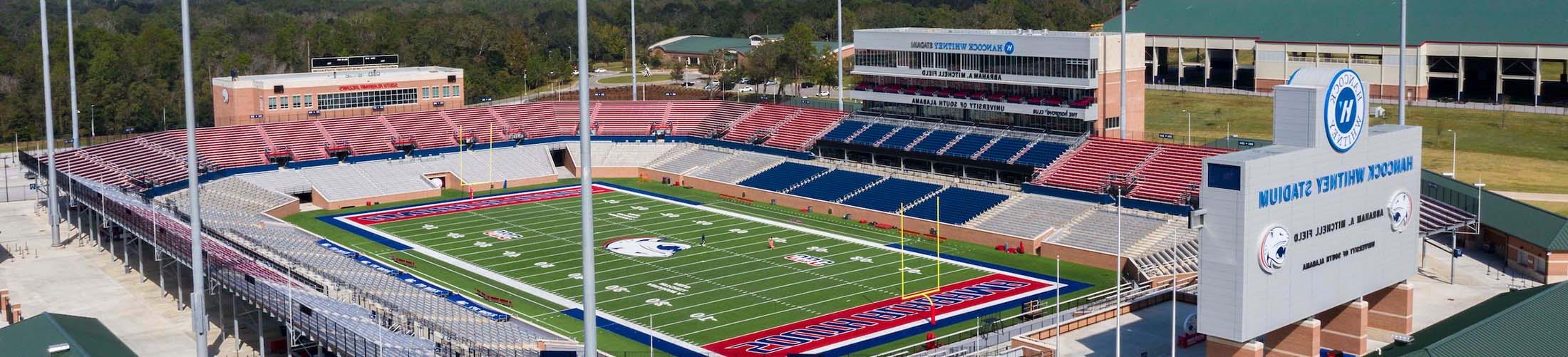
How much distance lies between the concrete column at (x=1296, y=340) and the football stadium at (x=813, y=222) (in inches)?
2.9

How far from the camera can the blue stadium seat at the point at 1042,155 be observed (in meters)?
64.8

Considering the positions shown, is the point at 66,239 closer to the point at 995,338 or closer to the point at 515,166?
the point at 515,166

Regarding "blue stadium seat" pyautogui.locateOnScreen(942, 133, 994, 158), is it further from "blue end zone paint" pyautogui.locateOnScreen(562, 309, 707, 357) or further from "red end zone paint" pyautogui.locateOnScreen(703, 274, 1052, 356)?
"blue end zone paint" pyautogui.locateOnScreen(562, 309, 707, 357)

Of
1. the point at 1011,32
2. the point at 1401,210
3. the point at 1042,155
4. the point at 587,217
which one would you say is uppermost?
the point at 1011,32

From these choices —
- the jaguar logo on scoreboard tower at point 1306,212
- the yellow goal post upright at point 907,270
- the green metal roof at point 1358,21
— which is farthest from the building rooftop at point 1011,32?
the green metal roof at point 1358,21

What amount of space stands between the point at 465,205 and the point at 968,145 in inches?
953

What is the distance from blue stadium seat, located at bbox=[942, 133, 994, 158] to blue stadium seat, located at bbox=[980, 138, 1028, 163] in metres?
0.65

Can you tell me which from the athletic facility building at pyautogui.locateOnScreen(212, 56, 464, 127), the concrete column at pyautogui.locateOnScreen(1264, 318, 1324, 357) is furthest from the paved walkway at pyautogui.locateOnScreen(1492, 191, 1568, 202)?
the athletic facility building at pyautogui.locateOnScreen(212, 56, 464, 127)

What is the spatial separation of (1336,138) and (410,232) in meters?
39.9

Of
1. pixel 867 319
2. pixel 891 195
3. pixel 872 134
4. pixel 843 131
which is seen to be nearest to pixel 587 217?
pixel 867 319

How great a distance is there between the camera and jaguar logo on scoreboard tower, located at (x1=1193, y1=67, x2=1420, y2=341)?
117 ft

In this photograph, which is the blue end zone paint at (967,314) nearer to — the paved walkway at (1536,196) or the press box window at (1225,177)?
the press box window at (1225,177)

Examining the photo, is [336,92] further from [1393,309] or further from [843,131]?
[1393,309]

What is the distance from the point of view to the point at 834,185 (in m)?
70.8
